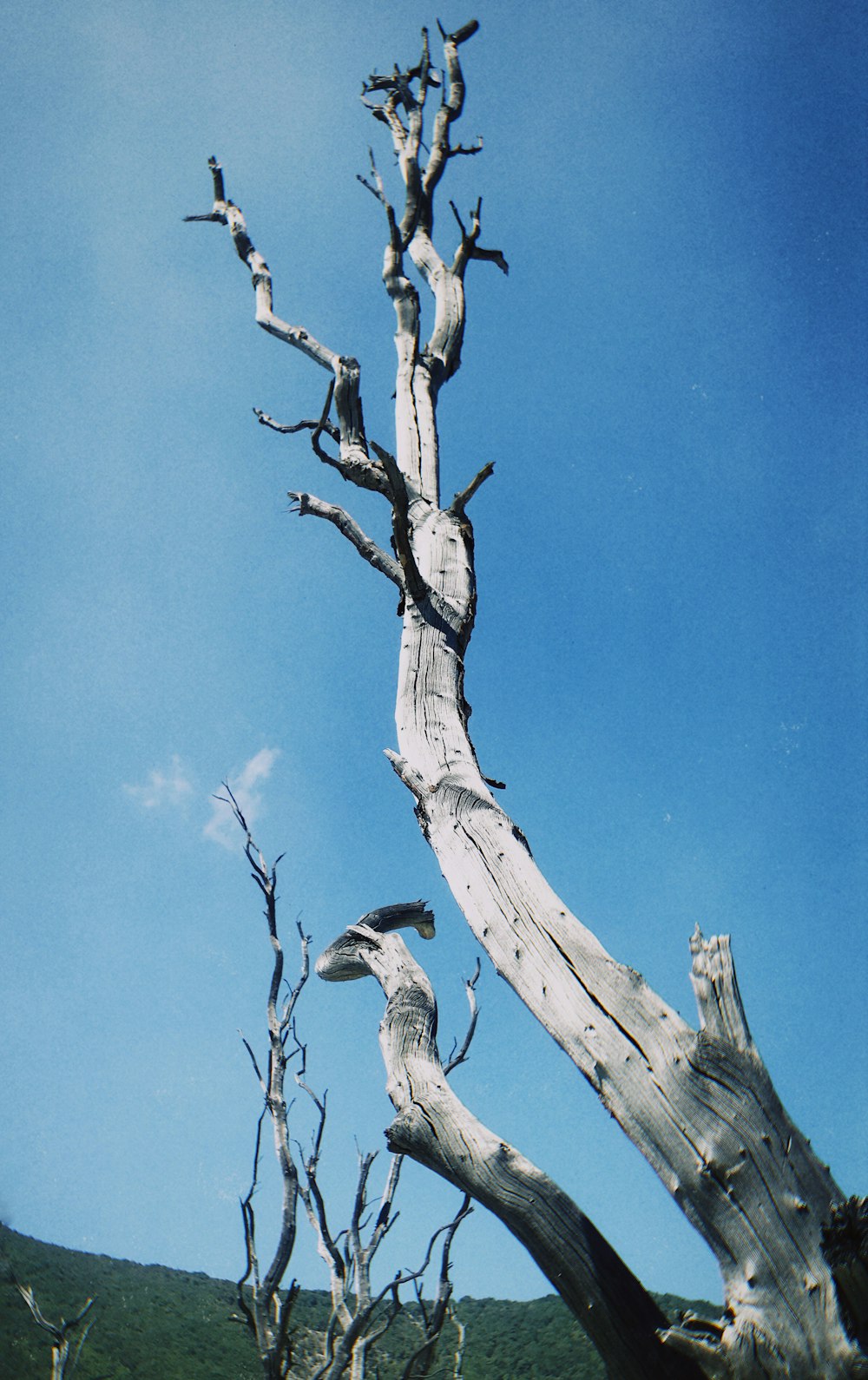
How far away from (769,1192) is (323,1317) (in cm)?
2111

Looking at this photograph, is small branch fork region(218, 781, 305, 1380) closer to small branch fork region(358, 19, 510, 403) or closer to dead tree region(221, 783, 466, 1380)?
dead tree region(221, 783, 466, 1380)

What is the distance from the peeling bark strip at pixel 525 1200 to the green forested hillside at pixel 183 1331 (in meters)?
15.2

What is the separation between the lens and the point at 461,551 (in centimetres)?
280

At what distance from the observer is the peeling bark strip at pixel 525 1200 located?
1202 mm

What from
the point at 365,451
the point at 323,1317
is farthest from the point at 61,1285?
the point at 365,451

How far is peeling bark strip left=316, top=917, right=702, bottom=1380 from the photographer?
3.94ft

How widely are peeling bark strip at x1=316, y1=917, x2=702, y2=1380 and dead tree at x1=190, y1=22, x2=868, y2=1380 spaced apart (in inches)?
0.8

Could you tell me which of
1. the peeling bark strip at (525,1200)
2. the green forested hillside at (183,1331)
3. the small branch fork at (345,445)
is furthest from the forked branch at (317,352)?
the green forested hillside at (183,1331)

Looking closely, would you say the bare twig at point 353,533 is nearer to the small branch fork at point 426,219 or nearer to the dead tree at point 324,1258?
the small branch fork at point 426,219

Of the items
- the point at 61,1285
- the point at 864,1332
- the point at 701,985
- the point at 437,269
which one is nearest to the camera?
the point at 864,1332

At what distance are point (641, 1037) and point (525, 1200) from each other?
0.33m

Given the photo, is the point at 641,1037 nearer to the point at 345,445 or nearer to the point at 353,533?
the point at 353,533

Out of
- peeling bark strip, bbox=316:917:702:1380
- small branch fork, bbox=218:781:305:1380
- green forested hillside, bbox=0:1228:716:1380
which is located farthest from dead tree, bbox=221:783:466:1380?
green forested hillside, bbox=0:1228:716:1380

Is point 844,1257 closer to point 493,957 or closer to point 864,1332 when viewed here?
point 864,1332
